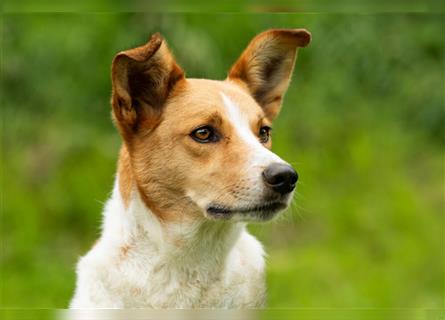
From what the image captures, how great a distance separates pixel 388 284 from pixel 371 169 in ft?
4.90

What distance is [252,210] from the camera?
4.16m

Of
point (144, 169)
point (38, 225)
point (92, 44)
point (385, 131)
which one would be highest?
point (144, 169)

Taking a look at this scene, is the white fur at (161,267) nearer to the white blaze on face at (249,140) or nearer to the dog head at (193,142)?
the dog head at (193,142)

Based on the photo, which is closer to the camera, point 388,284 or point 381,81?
point 388,284

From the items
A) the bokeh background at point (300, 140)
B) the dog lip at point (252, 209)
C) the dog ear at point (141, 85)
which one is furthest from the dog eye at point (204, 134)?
the bokeh background at point (300, 140)

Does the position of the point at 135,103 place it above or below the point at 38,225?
above

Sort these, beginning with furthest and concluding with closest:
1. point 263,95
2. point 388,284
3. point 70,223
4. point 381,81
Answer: point 381,81 → point 70,223 → point 388,284 → point 263,95

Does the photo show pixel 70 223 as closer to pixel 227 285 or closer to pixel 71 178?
pixel 71 178

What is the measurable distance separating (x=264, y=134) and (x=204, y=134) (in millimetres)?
373

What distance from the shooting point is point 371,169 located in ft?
28.2

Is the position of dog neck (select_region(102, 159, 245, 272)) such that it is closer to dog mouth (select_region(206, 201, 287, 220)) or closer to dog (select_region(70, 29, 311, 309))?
dog (select_region(70, 29, 311, 309))

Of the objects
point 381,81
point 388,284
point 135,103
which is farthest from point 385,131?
point 135,103

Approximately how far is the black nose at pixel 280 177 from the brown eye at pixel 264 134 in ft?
1.70

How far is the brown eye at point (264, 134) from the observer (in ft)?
15.0
